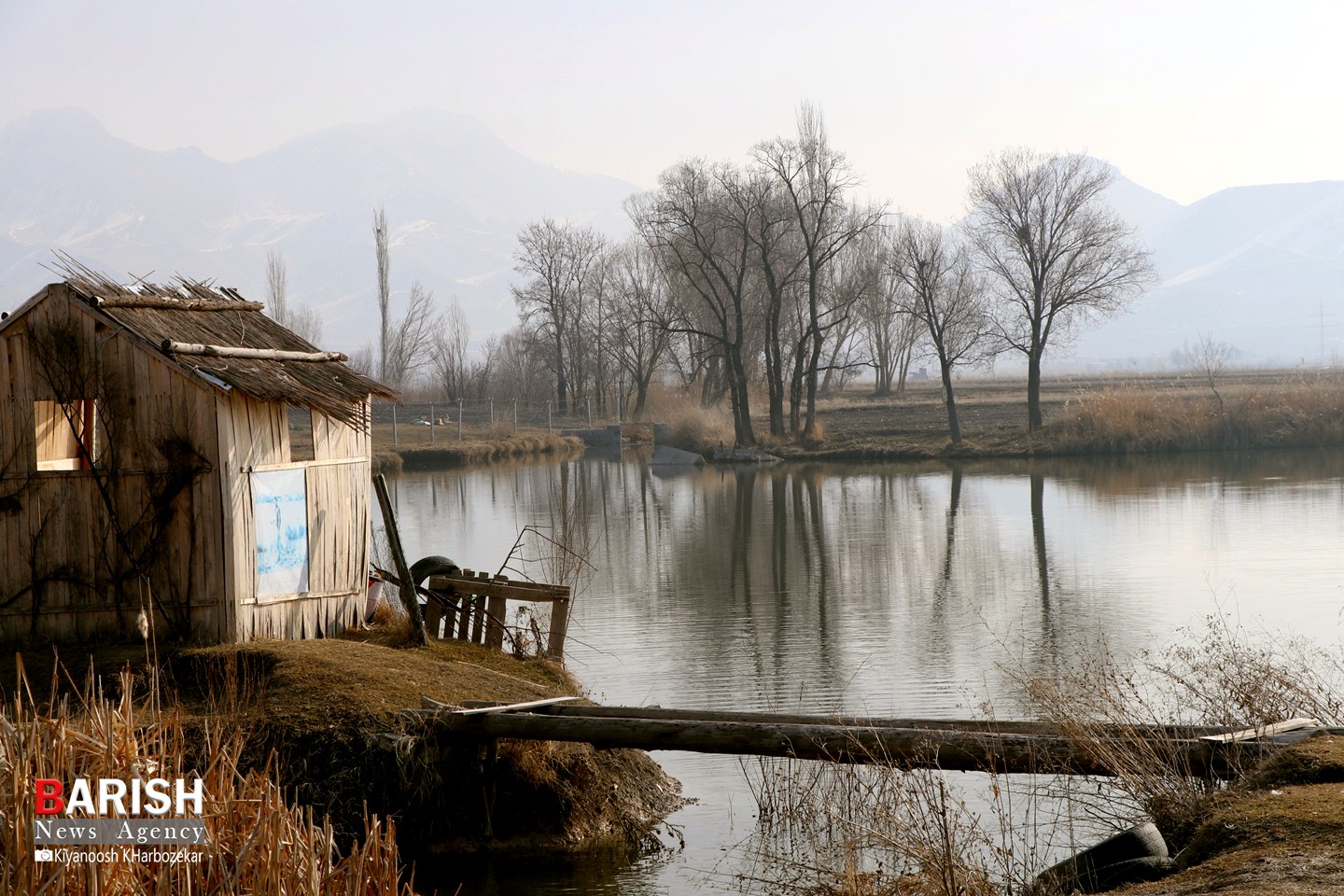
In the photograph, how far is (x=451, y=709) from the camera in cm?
1046

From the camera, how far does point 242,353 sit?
1331 cm

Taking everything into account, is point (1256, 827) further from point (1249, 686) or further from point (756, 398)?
point (756, 398)

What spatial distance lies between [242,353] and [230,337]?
2.30ft

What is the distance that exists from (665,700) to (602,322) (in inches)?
2822

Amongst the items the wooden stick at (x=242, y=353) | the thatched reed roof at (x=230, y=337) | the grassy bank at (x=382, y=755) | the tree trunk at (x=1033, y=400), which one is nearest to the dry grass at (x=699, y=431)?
the tree trunk at (x=1033, y=400)

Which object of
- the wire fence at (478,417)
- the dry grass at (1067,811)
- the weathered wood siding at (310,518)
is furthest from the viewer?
the wire fence at (478,417)

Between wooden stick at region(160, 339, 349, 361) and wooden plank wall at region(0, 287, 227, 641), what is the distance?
0.24m

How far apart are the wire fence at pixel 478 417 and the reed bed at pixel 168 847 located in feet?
167

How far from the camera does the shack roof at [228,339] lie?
1271 centimetres

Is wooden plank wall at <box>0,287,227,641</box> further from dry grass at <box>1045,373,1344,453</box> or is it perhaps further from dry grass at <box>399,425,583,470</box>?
dry grass at <box>1045,373,1344,453</box>

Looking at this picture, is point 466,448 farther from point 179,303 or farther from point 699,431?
point 179,303

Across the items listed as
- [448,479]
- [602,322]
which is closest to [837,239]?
[448,479]

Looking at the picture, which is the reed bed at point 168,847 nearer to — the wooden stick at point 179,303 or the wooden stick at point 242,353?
the wooden stick at point 242,353

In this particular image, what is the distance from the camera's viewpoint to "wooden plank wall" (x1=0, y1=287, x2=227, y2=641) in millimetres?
12531
